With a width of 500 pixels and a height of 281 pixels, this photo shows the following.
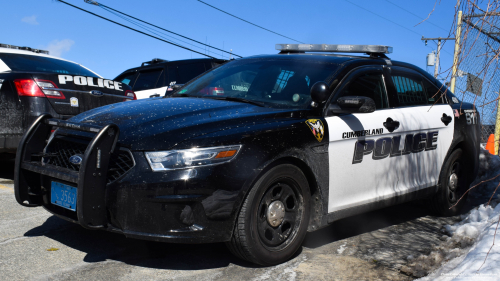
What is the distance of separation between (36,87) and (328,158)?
3.64 metres

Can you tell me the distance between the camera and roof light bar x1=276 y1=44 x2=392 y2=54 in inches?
189

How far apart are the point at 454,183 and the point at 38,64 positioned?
5435mm

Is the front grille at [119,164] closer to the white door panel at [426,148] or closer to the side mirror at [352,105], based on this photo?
the side mirror at [352,105]

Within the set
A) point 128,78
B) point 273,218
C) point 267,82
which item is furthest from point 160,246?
point 128,78

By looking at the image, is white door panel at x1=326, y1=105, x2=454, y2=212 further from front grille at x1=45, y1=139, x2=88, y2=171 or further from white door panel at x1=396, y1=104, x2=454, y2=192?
front grille at x1=45, y1=139, x2=88, y2=171

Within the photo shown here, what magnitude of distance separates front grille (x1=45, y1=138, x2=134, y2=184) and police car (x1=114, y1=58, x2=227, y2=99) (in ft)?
23.0

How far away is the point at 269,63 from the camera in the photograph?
15.2 ft

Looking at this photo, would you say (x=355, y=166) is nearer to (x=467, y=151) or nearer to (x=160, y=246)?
(x=160, y=246)

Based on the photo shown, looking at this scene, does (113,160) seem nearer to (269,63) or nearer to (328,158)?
(328,158)

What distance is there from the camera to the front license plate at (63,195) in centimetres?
325

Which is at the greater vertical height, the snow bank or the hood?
the hood

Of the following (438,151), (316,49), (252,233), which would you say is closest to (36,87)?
(316,49)

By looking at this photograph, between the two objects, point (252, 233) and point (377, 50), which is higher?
point (377, 50)

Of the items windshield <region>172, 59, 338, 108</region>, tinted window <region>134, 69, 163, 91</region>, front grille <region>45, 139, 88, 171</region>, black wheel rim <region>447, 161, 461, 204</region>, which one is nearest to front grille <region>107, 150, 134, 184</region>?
front grille <region>45, 139, 88, 171</region>
